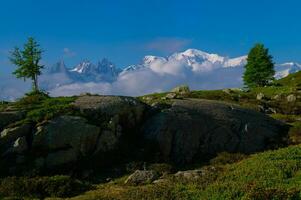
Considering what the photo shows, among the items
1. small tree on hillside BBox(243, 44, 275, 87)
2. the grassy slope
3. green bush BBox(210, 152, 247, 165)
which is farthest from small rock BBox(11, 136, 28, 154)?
small tree on hillside BBox(243, 44, 275, 87)

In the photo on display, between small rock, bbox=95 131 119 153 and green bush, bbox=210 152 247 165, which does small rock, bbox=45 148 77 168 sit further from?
green bush, bbox=210 152 247 165

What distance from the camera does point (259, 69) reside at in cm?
11825

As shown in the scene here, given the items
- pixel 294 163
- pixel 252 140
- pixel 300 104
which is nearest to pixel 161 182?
pixel 294 163

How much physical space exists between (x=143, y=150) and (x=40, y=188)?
10.5m

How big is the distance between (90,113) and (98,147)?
3015mm

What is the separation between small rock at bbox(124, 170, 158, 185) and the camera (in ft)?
92.7

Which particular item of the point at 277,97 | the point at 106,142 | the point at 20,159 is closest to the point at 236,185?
the point at 106,142

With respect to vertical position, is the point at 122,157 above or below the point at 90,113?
below

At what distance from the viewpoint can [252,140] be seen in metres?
39.1

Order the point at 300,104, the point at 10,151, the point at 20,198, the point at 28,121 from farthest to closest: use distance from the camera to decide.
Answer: the point at 300,104
the point at 28,121
the point at 10,151
the point at 20,198

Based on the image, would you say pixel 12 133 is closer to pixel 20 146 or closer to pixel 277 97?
pixel 20 146

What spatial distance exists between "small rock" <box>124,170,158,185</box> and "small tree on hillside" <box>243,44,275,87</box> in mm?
90944

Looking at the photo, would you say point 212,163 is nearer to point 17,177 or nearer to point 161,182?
point 161,182

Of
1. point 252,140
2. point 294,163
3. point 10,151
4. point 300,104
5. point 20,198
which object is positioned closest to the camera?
point 20,198
